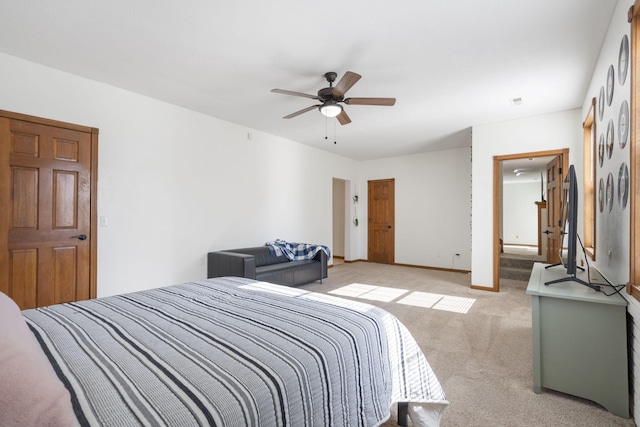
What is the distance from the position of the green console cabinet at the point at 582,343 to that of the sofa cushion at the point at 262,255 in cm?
357

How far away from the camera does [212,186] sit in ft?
14.9

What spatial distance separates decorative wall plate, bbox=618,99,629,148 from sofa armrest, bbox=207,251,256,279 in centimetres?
363

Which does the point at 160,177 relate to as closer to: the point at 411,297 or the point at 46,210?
the point at 46,210

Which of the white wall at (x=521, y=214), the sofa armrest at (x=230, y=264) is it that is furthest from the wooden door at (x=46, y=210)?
the white wall at (x=521, y=214)

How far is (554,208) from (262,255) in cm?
478

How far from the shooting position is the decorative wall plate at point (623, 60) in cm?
191

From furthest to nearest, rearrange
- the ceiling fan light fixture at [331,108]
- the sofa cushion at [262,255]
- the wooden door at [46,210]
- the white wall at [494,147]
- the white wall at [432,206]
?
the white wall at [432,206], the sofa cushion at [262,255], the white wall at [494,147], the ceiling fan light fixture at [331,108], the wooden door at [46,210]

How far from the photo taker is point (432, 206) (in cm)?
685

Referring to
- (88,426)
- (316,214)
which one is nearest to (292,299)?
(88,426)

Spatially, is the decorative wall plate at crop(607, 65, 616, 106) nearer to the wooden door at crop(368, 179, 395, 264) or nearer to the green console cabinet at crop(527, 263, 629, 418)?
the green console cabinet at crop(527, 263, 629, 418)

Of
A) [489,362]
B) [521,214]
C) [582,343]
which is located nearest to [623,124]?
[582,343]

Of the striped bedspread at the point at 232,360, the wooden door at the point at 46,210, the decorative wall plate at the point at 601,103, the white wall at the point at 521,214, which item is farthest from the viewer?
the white wall at the point at 521,214

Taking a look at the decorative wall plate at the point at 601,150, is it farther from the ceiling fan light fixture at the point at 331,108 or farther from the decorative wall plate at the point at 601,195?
the ceiling fan light fixture at the point at 331,108

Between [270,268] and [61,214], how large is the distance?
2490 millimetres
